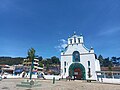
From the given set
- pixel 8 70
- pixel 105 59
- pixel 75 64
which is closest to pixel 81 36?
pixel 75 64

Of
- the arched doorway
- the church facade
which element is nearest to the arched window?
Result: the church facade

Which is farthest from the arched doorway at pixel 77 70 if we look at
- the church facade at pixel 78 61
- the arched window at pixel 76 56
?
the arched window at pixel 76 56

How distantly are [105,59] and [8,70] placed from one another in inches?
3253

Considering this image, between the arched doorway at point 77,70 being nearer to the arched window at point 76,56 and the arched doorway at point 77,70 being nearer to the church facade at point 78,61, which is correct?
the church facade at point 78,61

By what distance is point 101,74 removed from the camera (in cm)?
3694

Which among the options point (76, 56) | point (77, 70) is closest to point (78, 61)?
point (76, 56)

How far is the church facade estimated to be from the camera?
3681 cm

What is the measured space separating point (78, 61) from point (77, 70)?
2.71 m

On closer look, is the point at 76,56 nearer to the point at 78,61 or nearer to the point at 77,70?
the point at 78,61

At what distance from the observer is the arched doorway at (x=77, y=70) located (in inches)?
1495

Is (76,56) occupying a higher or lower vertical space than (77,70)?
higher

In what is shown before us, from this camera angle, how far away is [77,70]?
127 ft

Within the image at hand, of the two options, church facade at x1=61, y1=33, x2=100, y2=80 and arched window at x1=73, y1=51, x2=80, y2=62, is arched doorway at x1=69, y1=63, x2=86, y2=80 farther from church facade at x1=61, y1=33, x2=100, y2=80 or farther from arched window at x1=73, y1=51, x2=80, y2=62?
arched window at x1=73, y1=51, x2=80, y2=62

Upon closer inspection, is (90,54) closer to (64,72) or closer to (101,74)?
(101,74)
